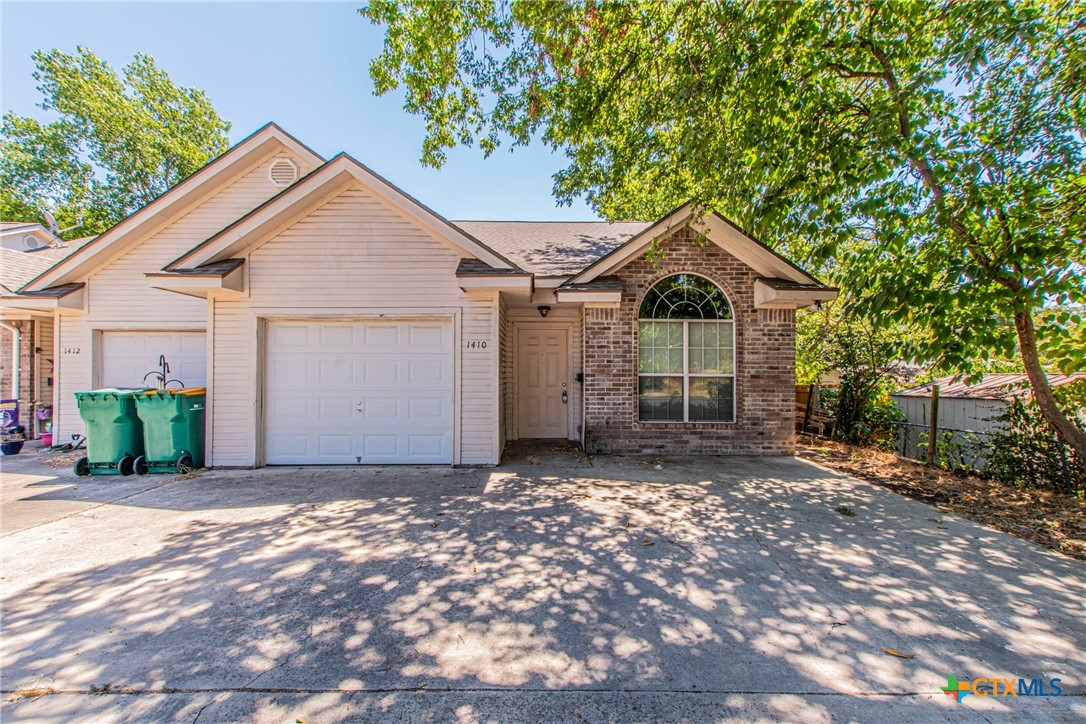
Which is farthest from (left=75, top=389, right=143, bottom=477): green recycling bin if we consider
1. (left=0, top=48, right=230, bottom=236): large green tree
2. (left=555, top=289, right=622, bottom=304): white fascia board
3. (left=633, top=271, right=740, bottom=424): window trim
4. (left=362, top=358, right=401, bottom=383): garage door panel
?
(left=0, top=48, right=230, bottom=236): large green tree

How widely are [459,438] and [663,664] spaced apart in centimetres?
507

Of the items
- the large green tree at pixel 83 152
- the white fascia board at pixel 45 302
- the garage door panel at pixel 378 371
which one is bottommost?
the garage door panel at pixel 378 371

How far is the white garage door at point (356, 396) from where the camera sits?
7137 mm

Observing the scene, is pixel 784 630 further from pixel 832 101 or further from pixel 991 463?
pixel 832 101

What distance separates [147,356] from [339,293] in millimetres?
5010

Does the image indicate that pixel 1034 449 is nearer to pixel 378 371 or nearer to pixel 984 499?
pixel 984 499

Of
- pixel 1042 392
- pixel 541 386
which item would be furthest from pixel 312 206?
pixel 1042 392

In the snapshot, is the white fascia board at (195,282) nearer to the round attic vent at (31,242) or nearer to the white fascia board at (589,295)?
the white fascia board at (589,295)

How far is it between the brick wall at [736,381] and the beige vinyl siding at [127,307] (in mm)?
7435

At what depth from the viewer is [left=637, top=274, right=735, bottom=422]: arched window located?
27.2ft

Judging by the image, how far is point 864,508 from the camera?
5.34 metres

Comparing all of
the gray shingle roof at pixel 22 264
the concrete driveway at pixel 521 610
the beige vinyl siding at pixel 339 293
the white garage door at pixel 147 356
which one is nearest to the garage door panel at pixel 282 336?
the beige vinyl siding at pixel 339 293

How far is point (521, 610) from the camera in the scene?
10.0 feet

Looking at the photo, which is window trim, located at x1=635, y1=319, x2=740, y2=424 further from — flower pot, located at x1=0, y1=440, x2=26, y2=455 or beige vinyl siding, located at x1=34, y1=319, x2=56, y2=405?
beige vinyl siding, located at x1=34, y1=319, x2=56, y2=405
